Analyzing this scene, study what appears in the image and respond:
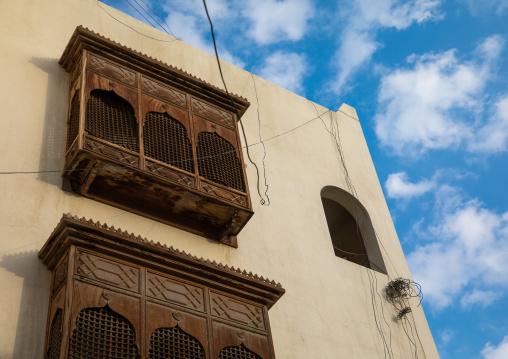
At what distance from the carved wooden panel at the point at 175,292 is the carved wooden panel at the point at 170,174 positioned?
1.67 metres

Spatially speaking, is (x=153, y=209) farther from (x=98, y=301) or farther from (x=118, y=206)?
(x=98, y=301)

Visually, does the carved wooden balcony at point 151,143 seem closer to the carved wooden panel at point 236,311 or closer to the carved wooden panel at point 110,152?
the carved wooden panel at point 110,152

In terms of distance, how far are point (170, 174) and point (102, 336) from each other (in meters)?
2.78

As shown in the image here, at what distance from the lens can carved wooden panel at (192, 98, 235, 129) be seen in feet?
34.8

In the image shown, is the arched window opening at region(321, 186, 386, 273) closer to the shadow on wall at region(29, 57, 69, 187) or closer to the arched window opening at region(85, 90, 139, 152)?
the arched window opening at region(85, 90, 139, 152)

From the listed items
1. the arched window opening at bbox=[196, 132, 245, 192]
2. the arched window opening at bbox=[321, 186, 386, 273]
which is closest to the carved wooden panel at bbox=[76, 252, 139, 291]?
the arched window opening at bbox=[196, 132, 245, 192]

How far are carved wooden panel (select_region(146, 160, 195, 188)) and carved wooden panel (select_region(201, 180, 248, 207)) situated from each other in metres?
0.22

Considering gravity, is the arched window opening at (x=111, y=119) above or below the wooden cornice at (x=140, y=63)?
below

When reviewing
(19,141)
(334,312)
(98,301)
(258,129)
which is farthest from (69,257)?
(258,129)

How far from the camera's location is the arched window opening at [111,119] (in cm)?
902

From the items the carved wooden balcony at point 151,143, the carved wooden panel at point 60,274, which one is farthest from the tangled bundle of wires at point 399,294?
the carved wooden panel at point 60,274

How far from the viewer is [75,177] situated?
8828 millimetres

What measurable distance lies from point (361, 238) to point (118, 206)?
556 cm

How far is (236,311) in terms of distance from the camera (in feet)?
27.2
